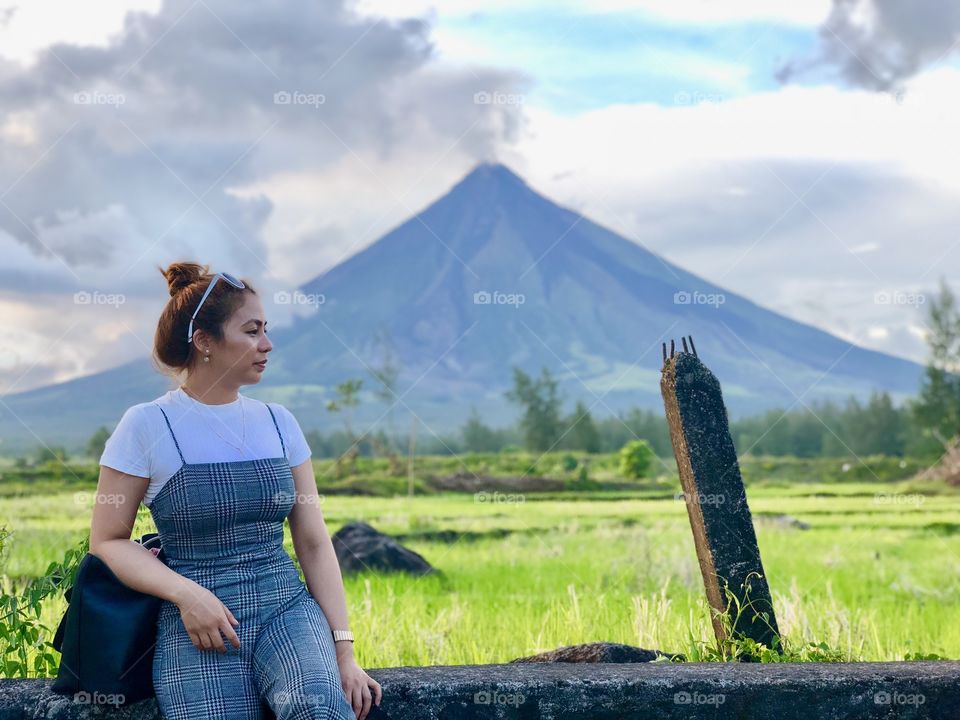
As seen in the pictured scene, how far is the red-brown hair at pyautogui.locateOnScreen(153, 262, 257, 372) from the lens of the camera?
2.97m

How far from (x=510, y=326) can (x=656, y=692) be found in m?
85.6

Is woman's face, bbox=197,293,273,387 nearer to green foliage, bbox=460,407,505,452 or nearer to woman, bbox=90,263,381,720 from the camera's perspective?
woman, bbox=90,263,381,720

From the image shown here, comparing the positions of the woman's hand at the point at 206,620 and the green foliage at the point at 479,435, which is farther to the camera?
the green foliage at the point at 479,435

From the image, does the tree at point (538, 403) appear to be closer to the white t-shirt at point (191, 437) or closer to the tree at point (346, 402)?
the tree at point (346, 402)

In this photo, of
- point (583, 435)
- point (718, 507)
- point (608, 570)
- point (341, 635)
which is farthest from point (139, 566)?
point (583, 435)

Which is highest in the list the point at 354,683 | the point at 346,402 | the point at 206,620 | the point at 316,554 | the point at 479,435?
the point at 346,402

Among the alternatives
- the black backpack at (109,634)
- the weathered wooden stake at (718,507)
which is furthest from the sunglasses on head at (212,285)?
the weathered wooden stake at (718,507)

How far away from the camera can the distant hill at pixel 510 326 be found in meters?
72.4

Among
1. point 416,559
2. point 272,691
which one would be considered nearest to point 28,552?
point 416,559

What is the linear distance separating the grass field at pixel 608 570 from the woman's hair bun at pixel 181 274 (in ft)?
3.04

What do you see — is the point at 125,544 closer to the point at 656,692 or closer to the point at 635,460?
the point at 656,692

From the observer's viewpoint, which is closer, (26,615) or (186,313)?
(186,313)

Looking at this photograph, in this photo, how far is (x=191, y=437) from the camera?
2.94 m

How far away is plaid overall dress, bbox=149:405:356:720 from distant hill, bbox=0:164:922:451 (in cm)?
5675
